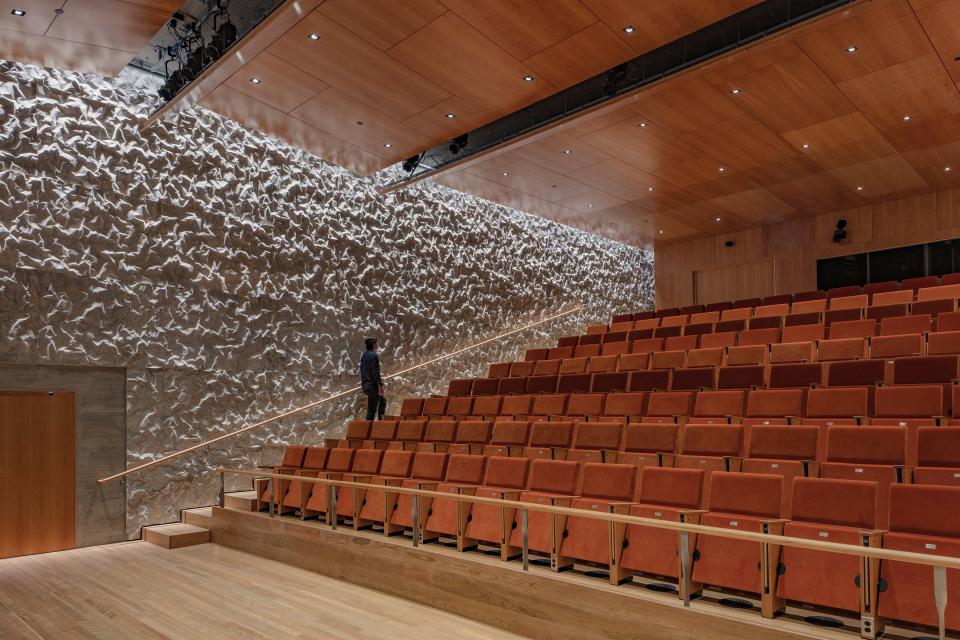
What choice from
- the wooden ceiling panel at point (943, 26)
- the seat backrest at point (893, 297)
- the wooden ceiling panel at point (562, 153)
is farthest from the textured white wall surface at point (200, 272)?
the wooden ceiling panel at point (943, 26)

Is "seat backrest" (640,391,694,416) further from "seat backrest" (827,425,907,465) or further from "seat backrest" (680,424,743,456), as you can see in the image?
"seat backrest" (827,425,907,465)

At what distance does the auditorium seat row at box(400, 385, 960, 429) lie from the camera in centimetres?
133

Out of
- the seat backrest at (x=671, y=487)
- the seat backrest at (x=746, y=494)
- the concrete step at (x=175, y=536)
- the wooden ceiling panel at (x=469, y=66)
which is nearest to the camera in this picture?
the seat backrest at (x=746, y=494)

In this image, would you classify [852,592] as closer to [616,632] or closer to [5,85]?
[616,632]

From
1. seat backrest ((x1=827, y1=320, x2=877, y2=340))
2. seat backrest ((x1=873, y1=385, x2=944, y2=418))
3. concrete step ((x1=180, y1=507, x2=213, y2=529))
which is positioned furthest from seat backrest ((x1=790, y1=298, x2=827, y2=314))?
concrete step ((x1=180, y1=507, x2=213, y2=529))

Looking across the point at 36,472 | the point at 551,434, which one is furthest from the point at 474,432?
the point at 36,472

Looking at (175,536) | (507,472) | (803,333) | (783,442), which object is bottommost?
(175,536)

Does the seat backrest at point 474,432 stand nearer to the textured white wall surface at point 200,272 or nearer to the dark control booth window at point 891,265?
the textured white wall surface at point 200,272

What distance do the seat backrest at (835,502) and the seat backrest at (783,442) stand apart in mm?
205

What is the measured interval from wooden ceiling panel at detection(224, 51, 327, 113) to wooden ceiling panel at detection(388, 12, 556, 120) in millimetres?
306

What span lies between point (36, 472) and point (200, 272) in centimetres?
70

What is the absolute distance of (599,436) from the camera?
154cm

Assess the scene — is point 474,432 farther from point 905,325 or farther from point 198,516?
point 905,325

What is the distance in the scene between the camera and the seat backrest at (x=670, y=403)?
1.66 meters
